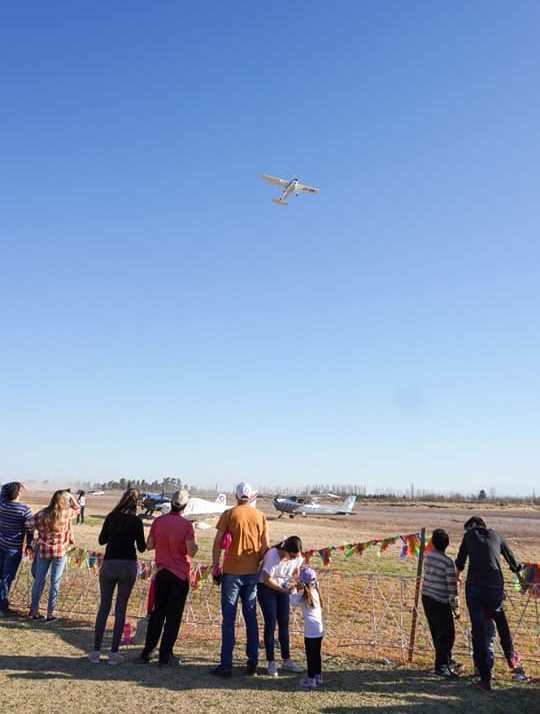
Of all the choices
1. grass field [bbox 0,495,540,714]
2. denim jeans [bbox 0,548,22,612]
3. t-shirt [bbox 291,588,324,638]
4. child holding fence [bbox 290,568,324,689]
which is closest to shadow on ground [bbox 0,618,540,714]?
grass field [bbox 0,495,540,714]

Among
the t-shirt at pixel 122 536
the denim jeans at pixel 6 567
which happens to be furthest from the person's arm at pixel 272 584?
the denim jeans at pixel 6 567

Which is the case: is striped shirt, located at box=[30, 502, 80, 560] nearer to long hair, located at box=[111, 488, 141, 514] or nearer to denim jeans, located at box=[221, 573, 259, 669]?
long hair, located at box=[111, 488, 141, 514]

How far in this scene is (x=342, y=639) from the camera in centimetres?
774

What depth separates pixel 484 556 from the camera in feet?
19.9

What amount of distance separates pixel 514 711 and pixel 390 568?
976 cm

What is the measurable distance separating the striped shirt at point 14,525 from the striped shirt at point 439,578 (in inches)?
214

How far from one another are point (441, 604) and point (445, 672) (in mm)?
679

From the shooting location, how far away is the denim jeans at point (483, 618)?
578cm

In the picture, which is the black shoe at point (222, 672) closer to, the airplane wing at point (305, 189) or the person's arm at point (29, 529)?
the person's arm at point (29, 529)

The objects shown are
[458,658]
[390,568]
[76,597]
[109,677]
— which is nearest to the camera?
[109,677]

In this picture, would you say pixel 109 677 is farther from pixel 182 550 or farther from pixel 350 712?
pixel 350 712

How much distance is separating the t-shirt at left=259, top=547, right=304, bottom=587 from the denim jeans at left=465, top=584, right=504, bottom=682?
1.91 metres

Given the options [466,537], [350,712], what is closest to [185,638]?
[350,712]

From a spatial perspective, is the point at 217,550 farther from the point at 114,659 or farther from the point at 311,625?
the point at 114,659
